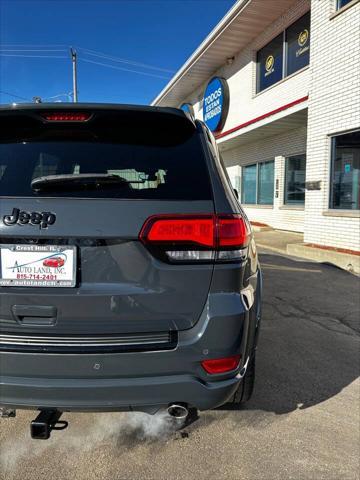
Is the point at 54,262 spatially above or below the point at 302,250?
above

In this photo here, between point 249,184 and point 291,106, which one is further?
point 249,184

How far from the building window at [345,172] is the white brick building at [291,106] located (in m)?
0.02

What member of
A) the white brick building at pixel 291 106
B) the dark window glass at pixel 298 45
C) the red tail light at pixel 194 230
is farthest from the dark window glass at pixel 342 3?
the red tail light at pixel 194 230

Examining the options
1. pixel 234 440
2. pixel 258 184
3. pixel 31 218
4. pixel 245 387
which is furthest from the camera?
pixel 258 184

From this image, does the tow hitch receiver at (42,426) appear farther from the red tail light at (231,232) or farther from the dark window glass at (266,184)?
the dark window glass at (266,184)

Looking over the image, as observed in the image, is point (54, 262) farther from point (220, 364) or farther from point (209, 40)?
point (209, 40)

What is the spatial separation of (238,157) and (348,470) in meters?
15.3

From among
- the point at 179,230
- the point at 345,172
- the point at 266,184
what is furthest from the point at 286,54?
the point at 179,230

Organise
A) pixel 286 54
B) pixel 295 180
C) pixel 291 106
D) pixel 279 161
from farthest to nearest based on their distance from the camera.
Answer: pixel 279 161 → pixel 295 180 → pixel 286 54 → pixel 291 106

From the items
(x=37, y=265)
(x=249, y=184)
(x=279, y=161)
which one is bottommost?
(x=37, y=265)

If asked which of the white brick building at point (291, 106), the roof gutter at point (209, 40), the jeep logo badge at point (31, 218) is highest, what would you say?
the roof gutter at point (209, 40)

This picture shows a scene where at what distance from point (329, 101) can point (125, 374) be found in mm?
8458

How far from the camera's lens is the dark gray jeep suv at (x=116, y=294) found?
1.76m

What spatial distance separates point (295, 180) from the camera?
1241cm
